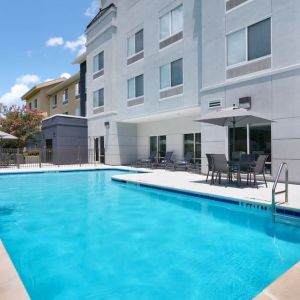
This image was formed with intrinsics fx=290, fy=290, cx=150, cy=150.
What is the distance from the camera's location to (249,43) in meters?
11.3

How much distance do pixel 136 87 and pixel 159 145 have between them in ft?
13.5

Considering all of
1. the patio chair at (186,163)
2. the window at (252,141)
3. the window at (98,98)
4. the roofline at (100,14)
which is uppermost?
the roofline at (100,14)

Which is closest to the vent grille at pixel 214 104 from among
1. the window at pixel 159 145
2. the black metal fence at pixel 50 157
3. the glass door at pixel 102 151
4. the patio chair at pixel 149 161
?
the patio chair at pixel 149 161

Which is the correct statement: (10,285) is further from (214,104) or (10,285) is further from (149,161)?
(149,161)

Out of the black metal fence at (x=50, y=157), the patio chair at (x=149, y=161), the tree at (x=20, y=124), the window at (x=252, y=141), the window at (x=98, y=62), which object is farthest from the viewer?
the tree at (x=20, y=124)

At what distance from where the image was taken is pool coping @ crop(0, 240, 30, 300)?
2.66 metres

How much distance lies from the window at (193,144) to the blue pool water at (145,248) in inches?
319

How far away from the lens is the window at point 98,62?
69.7 feet

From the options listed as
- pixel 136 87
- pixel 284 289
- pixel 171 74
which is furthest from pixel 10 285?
pixel 136 87

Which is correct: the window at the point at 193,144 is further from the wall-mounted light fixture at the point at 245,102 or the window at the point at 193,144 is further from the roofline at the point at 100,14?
the roofline at the point at 100,14

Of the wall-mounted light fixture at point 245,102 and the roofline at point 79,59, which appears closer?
the wall-mounted light fixture at point 245,102

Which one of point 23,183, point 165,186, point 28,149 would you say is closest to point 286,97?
Result: point 165,186

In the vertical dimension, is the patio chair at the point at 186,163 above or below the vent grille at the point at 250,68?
below

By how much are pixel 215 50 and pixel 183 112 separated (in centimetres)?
401
